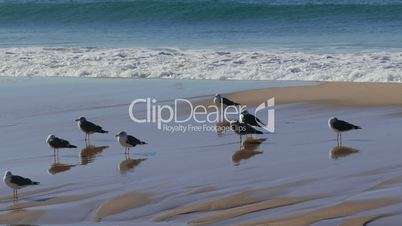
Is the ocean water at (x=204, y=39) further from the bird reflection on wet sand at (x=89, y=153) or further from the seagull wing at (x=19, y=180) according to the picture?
the seagull wing at (x=19, y=180)

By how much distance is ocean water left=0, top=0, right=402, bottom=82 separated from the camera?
66.8ft

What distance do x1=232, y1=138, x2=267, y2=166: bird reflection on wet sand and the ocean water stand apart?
626 cm

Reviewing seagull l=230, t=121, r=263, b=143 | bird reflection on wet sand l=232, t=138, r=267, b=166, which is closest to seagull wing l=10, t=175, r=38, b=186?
bird reflection on wet sand l=232, t=138, r=267, b=166

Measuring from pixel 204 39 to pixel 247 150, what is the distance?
17.8 meters

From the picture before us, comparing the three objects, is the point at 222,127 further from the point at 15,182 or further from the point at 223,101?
the point at 15,182

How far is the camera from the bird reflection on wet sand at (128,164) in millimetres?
10942

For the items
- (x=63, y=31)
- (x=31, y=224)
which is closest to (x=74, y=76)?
(x=31, y=224)

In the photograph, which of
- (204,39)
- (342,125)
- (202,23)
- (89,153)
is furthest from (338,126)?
(202,23)

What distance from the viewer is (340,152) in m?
11.5

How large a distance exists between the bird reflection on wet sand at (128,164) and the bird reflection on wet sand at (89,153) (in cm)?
44

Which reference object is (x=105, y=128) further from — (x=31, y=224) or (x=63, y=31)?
(x=63, y=31)

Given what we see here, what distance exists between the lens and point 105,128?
13594mm

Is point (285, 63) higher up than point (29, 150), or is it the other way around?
point (285, 63)

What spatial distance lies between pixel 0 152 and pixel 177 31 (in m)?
21.2
